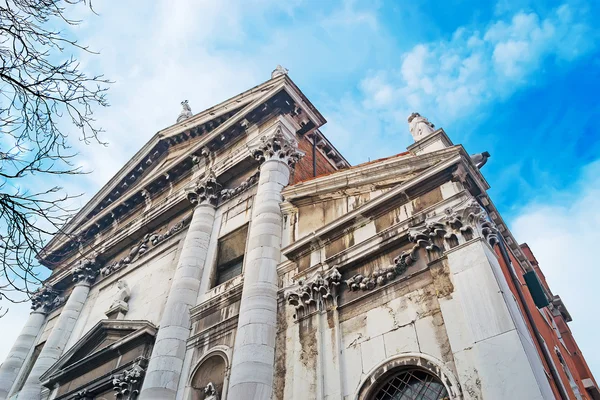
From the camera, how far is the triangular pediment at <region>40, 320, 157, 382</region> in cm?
1305

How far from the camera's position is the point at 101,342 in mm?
14750

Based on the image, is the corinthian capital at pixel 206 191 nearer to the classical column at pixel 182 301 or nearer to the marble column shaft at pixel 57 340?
the classical column at pixel 182 301

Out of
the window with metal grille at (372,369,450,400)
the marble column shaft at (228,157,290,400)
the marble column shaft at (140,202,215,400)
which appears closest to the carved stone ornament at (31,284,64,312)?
the marble column shaft at (140,202,215,400)

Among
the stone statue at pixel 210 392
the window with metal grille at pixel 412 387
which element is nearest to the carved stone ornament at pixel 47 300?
the stone statue at pixel 210 392

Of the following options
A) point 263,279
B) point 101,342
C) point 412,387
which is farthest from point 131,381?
point 412,387

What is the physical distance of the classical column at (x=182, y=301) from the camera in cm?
1112

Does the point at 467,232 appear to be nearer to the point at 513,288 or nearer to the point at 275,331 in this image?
the point at 513,288

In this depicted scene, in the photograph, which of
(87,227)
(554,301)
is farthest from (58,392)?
(554,301)

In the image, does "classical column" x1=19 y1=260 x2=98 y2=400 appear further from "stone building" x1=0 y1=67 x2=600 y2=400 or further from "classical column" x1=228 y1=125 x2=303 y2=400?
"classical column" x1=228 y1=125 x2=303 y2=400

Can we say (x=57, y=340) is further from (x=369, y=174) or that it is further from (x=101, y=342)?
(x=369, y=174)

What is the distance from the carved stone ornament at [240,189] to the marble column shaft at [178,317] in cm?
70

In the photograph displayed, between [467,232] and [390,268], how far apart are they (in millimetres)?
1617

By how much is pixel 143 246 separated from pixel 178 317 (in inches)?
239

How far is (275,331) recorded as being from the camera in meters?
10.4
